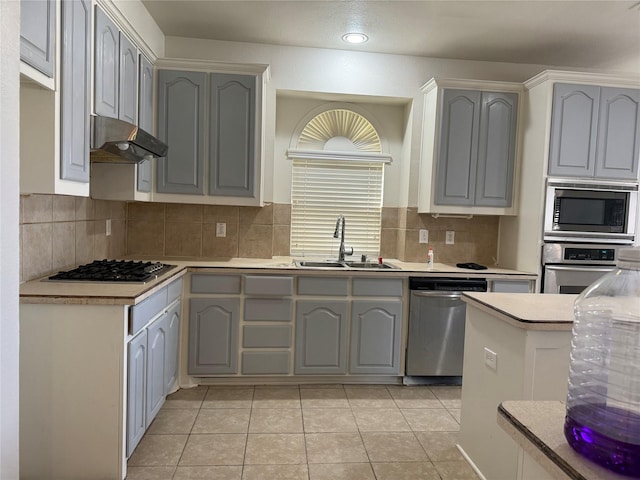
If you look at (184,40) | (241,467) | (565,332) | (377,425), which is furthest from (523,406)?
(184,40)

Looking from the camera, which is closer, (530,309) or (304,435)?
(530,309)

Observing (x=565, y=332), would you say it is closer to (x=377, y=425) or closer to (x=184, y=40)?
(x=377, y=425)

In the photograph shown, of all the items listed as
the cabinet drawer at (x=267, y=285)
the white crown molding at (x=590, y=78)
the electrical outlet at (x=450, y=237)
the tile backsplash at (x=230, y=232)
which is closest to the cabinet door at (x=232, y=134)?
the tile backsplash at (x=230, y=232)

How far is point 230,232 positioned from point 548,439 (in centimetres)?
317

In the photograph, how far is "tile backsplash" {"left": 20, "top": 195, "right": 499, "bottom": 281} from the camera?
3219 millimetres

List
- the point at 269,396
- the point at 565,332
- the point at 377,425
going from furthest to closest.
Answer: the point at 269,396 → the point at 377,425 → the point at 565,332

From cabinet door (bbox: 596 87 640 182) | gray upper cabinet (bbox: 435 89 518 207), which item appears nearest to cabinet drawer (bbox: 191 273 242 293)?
gray upper cabinet (bbox: 435 89 518 207)

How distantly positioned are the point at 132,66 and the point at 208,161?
830 mm

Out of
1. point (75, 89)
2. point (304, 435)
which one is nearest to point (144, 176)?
point (75, 89)

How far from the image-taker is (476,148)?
3580 millimetres

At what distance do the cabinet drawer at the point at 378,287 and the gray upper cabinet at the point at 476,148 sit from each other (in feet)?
2.70

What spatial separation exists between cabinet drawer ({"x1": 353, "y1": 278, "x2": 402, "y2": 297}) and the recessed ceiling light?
1900 mm

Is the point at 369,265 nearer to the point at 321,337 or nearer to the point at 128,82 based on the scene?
the point at 321,337

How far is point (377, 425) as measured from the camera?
2.77 metres
